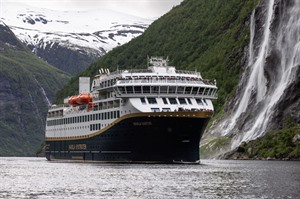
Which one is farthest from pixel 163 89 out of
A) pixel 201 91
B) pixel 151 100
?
pixel 201 91

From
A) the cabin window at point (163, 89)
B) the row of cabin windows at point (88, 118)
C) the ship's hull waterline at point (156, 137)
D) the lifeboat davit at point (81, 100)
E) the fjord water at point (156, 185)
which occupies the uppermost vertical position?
the lifeboat davit at point (81, 100)

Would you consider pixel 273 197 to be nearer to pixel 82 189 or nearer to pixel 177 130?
pixel 82 189

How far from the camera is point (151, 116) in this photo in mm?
140625

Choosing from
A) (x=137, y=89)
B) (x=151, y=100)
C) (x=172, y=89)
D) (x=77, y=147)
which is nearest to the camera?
(x=151, y=100)

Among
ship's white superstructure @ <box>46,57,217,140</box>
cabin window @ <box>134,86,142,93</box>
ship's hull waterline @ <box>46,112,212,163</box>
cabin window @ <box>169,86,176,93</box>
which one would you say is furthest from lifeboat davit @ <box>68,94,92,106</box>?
cabin window @ <box>169,86,176,93</box>

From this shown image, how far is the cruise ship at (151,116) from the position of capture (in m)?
141

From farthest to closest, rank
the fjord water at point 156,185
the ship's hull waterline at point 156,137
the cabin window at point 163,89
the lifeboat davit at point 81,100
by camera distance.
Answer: the lifeboat davit at point 81,100
the cabin window at point 163,89
the ship's hull waterline at point 156,137
the fjord water at point 156,185

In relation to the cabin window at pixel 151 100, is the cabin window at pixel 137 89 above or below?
above

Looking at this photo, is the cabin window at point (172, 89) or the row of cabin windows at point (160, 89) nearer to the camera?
the row of cabin windows at point (160, 89)

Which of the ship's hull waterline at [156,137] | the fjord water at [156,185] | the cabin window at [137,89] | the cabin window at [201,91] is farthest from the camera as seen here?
the cabin window at [201,91]

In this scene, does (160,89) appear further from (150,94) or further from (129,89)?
(129,89)

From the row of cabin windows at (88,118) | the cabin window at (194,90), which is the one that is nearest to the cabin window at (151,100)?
the row of cabin windows at (88,118)

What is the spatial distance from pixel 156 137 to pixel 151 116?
385cm

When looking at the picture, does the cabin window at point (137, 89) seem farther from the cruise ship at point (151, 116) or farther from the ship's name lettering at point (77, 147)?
the ship's name lettering at point (77, 147)
